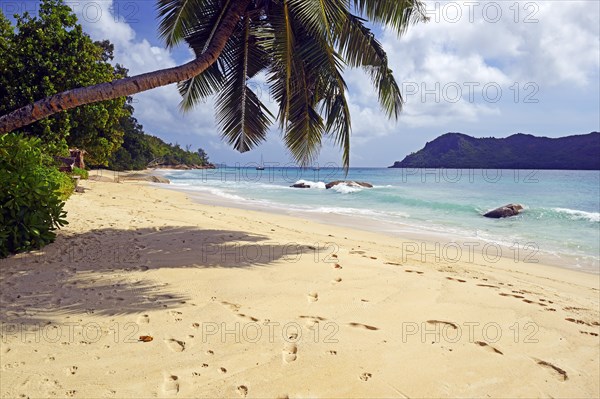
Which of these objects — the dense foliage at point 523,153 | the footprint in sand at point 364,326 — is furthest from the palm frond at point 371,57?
the dense foliage at point 523,153

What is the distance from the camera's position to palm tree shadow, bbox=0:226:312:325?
412cm

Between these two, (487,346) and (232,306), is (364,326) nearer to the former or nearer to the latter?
(487,346)

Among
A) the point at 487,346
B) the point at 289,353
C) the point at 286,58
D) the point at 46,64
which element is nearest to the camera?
the point at 289,353

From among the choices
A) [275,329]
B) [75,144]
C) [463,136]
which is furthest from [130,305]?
[463,136]

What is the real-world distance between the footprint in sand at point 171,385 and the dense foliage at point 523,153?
82666mm

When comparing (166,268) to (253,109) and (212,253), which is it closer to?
(212,253)

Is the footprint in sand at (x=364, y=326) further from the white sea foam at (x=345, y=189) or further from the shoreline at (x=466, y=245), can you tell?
the white sea foam at (x=345, y=189)

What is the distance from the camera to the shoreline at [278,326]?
3.00 m

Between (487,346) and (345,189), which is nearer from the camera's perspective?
(487,346)

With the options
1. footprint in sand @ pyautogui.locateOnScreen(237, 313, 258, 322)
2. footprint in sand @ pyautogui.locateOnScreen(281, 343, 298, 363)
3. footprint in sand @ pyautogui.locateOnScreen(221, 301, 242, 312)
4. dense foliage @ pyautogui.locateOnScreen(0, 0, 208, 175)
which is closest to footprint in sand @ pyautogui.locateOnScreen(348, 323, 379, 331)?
footprint in sand @ pyautogui.locateOnScreen(281, 343, 298, 363)

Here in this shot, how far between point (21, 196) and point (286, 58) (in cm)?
494

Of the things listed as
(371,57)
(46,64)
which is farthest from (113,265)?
(46,64)

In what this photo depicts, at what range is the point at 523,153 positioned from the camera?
88938mm

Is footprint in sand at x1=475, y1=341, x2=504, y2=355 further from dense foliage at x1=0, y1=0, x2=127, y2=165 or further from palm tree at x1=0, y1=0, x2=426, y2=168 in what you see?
dense foliage at x1=0, y1=0, x2=127, y2=165
